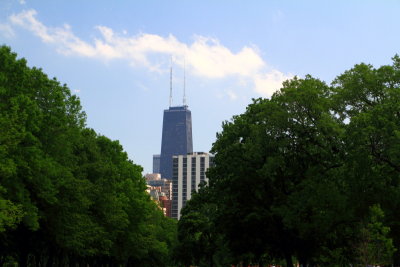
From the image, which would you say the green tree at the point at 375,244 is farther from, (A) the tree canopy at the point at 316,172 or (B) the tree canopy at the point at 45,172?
(B) the tree canopy at the point at 45,172

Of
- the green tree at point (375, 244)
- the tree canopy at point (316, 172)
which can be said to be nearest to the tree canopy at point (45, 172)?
the tree canopy at point (316, 172)

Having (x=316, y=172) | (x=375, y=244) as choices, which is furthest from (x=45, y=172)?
(x=375, y=244)

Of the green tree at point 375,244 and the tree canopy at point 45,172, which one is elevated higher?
the tree canopy at point 45,172

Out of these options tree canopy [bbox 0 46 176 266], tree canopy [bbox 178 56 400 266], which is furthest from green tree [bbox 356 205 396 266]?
tree canopy [bbox 0 46 176 266]

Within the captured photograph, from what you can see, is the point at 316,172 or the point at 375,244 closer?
the point at 375,244

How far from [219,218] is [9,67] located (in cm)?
2371

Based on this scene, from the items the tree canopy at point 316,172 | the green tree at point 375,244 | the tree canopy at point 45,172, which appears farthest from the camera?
the tree canopy at point 316,172

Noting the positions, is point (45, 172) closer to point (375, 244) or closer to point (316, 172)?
point (316, 172)

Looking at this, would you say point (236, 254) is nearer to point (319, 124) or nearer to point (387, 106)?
point (319, 124)

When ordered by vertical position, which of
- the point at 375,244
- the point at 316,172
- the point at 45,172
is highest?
the point at 316,172

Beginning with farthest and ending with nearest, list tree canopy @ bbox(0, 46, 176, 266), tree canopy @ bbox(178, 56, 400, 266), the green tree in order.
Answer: tree canopy @ bbox(178, 56, 400, 266) < tree canopy @ bbox(0, 46, 176, 266) < the green tree

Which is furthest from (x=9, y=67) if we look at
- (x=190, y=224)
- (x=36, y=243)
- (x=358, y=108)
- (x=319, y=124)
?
(x=190, y=224)

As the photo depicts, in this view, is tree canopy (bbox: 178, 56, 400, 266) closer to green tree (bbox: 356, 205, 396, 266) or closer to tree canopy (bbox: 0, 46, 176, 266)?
green tree (bbox: 356, 205, 396, 266)

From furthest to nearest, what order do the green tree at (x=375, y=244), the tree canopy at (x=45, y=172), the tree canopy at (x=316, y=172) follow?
1. the tree canopy at (x=316, y=172)
2. the tree canopy at (x=45, y=172)
3. the green tree at (x=375, y=244)
